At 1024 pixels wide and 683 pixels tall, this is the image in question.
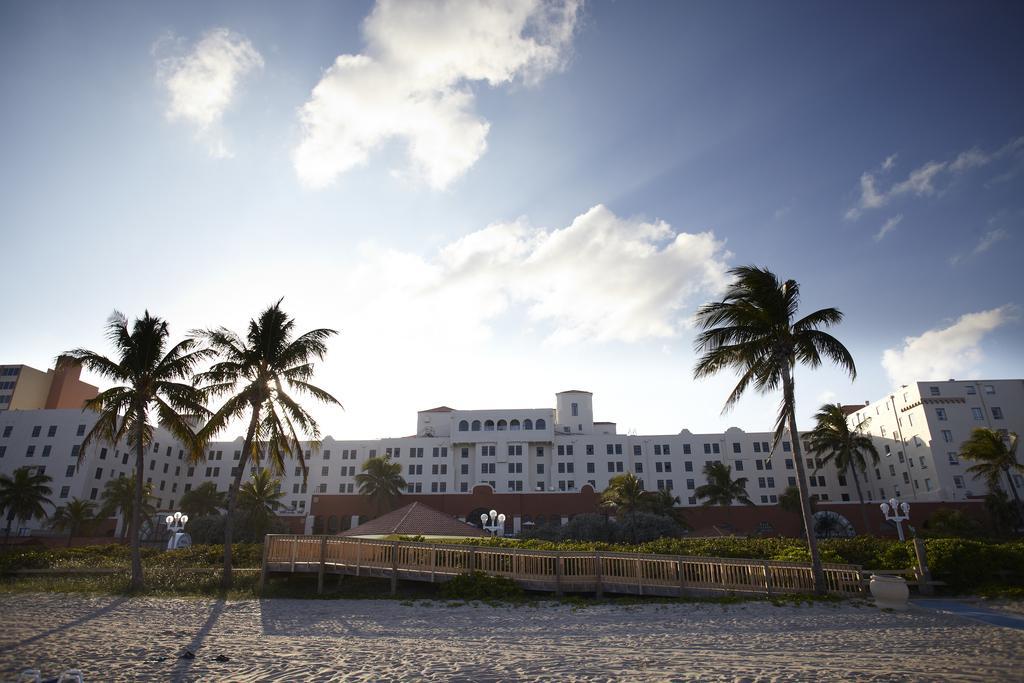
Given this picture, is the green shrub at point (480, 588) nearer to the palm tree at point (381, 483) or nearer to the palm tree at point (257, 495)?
the palm tree at point (257, 495)

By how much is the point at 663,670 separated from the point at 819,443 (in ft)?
171

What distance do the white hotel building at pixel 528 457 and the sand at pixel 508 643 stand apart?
150 feet

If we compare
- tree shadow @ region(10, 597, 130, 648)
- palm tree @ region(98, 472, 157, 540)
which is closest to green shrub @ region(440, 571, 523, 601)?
tree shadow @ region(10, 597, 130, 648)

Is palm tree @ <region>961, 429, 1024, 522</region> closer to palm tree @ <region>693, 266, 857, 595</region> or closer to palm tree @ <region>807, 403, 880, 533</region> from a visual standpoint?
palm tree @ <region>807, 403, 880, 533</region>

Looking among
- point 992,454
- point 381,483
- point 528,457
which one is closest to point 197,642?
point 381,483

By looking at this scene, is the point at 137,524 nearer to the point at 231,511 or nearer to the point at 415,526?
the point at 231,511

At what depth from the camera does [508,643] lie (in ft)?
38.3

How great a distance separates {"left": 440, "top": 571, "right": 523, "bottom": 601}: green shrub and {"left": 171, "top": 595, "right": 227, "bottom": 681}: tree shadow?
6.56 meters

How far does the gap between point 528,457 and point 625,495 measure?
21.8m

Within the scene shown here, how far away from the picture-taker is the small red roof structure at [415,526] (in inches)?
1007

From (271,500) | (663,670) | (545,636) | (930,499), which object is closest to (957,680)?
(663,670)

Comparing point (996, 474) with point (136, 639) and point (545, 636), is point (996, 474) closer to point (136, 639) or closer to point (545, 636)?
point (545, 636)

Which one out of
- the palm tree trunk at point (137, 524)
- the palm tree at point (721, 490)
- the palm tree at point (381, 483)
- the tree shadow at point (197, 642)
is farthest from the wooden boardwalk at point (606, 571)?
the palm tree at point (721, 490)

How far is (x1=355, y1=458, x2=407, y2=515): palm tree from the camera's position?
58.9m
